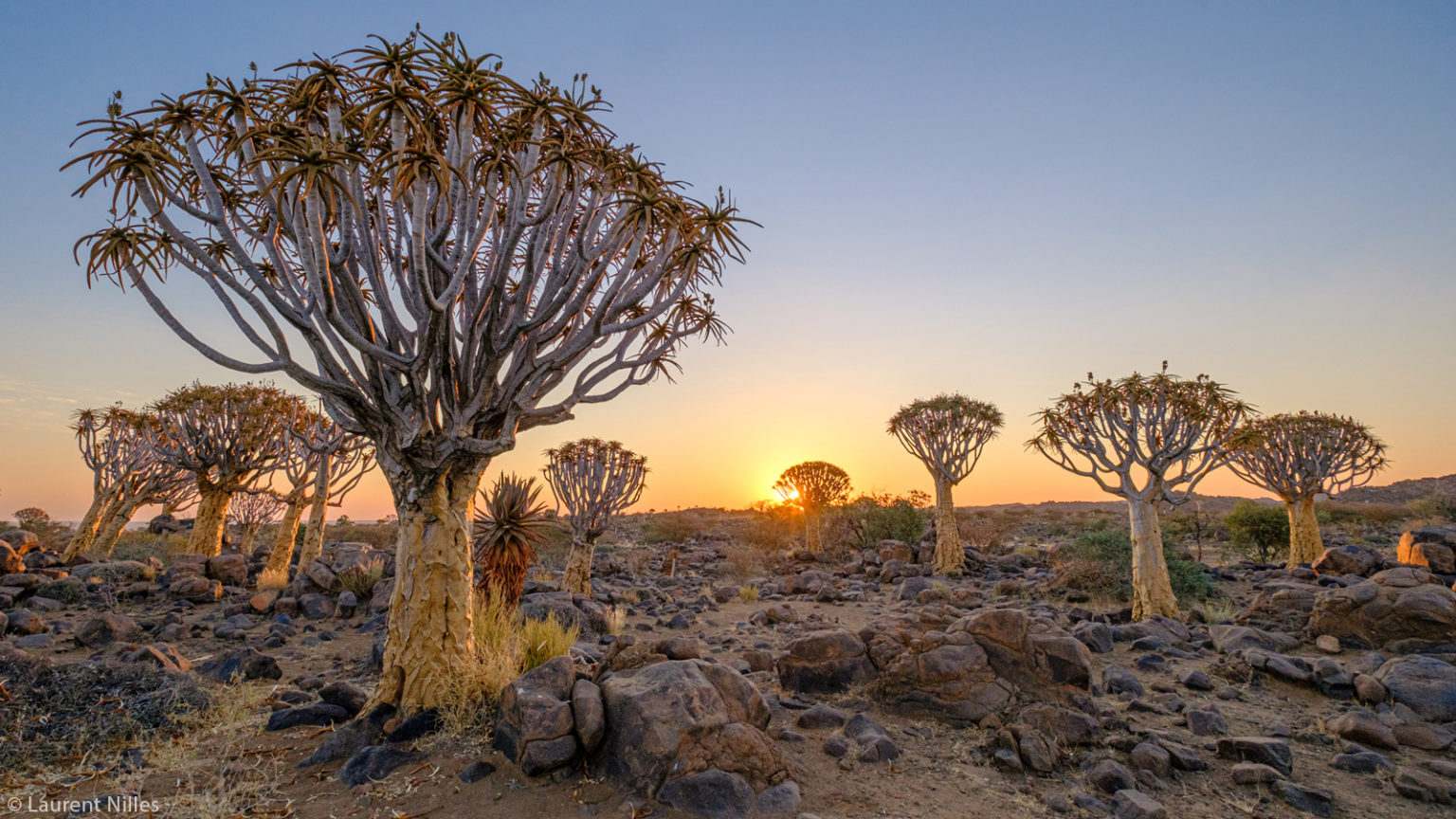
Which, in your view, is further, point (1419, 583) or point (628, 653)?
point (1419, 583)

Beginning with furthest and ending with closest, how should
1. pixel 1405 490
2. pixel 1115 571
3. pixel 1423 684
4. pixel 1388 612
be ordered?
pixel 1405 490
pixel 1115 571
pixel 1388 612
pixel 1423 684

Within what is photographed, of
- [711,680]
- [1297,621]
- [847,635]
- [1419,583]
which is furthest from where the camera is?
[1297,621]

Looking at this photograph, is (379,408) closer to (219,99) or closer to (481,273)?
(481,273)

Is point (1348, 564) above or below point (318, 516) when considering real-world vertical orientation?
below

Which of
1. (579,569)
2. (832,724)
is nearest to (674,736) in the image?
(832,724)

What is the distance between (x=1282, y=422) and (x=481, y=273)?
24250 millimetres

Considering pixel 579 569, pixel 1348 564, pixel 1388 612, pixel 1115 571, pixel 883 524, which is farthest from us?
pixel 883 524

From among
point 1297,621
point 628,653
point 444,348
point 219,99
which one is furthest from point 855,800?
point 1297,621

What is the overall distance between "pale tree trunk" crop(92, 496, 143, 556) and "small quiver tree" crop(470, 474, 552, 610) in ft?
62.6

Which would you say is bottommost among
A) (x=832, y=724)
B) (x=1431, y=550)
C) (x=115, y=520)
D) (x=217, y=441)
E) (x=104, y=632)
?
(x=832, y=724)

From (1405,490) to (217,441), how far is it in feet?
263

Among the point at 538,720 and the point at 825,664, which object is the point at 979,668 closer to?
the point at 825,664

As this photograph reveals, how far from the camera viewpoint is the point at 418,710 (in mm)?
5406

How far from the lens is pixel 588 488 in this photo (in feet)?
46.5
